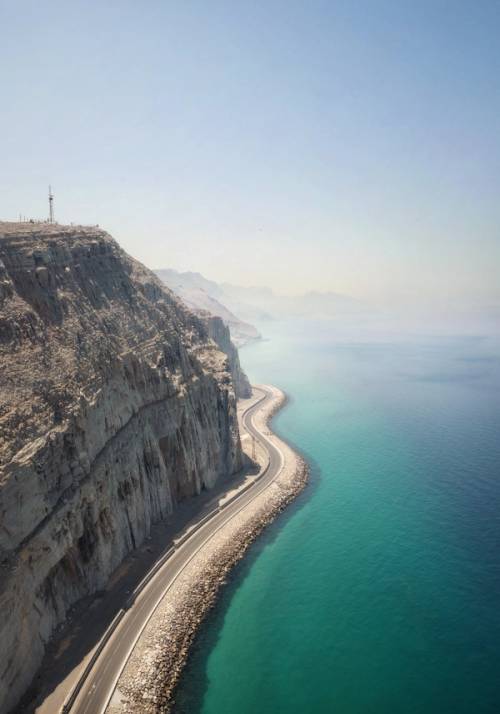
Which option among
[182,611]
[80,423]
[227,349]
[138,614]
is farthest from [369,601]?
[227,349]

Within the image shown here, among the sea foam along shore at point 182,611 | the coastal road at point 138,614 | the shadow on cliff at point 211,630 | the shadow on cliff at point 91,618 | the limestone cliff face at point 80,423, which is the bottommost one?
the shadow on cliff at point 211,630

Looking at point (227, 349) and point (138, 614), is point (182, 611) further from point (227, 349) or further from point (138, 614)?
point (227, 349)

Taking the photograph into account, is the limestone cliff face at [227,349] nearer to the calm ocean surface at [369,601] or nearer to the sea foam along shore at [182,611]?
the calm ocean surface at [369,601]

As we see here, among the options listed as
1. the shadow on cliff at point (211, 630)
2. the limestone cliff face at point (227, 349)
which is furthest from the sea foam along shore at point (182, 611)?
the limestone cliff face at point (227, 349)

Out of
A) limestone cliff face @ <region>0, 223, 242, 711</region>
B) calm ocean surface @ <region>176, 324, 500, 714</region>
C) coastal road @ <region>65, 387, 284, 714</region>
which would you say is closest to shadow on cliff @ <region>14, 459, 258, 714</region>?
limestone cliff face @ <region>0, 223, 242, 711</region>


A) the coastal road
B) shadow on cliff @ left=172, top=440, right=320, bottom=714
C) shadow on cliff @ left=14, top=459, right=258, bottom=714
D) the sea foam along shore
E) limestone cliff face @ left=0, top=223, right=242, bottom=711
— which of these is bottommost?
shadow on cliff @ left=172, top=440, right=320, bottom=714

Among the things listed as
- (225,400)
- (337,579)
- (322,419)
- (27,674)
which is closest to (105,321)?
(225,400)

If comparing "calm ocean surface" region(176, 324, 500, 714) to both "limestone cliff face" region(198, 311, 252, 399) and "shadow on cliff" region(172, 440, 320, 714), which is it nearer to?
"shadow on cliff" region(172, 440, 320, 714)
